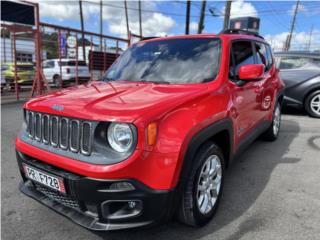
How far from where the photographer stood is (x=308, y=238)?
97.1 inches

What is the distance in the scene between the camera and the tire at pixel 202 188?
2371 millimetres

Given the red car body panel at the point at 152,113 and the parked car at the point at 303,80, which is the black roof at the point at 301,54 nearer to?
the parked car at the point at 303,80

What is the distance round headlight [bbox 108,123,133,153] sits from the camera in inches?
80.4

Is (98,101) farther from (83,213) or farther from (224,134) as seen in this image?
(224,134)

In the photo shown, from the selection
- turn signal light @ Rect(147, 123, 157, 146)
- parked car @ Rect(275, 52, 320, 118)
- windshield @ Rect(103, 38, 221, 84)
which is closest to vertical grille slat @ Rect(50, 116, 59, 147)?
turn signal light @ Rect(147, 123, 157, 146)

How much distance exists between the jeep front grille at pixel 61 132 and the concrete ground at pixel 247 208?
0.82 m

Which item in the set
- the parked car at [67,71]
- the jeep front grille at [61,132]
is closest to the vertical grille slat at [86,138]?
the jeep front grille at [61,132]

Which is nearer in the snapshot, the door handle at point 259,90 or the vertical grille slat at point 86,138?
the vertical grille slat at point 86,138

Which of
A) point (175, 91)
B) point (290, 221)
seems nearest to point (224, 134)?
point (175, 91)

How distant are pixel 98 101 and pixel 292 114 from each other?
7208 millimetres

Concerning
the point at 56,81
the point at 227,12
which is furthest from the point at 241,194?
the point at 227,12

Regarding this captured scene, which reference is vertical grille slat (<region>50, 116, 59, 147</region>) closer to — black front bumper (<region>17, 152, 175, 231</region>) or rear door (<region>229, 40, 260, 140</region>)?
black front bumper (<region>17, 152, 175, 231</region>)

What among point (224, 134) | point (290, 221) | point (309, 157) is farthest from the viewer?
point (309, 157)

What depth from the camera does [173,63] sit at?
3252 millimetres
